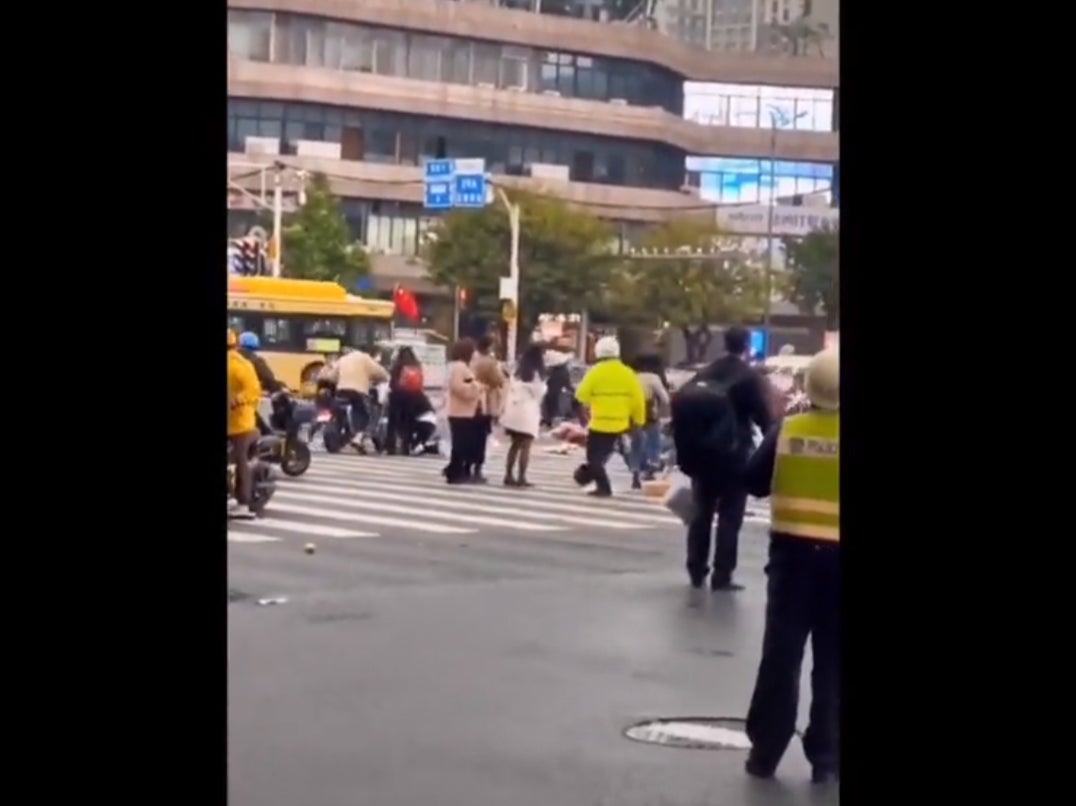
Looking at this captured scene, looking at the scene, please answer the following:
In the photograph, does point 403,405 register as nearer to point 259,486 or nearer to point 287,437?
point 287,437

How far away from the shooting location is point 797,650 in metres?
7.29

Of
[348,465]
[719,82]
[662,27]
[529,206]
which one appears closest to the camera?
[348,465]

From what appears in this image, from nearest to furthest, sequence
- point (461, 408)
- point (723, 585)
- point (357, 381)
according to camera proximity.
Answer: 1. point (723, 585)
2. point (461, 408)
3. point (357, 381)

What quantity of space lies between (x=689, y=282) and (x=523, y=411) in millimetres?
15205

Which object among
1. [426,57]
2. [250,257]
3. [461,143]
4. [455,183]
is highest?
[426,57]

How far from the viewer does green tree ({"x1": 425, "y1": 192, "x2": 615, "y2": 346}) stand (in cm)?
4150

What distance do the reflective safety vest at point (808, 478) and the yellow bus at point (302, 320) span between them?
23353 mm

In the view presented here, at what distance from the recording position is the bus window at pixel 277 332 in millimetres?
31891

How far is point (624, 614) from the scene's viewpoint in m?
12.2

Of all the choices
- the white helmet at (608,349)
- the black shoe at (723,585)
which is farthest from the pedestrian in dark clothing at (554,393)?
the black shoe at (723,585)

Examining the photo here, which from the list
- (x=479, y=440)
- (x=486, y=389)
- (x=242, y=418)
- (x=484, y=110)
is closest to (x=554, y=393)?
(x=479, y=440)
